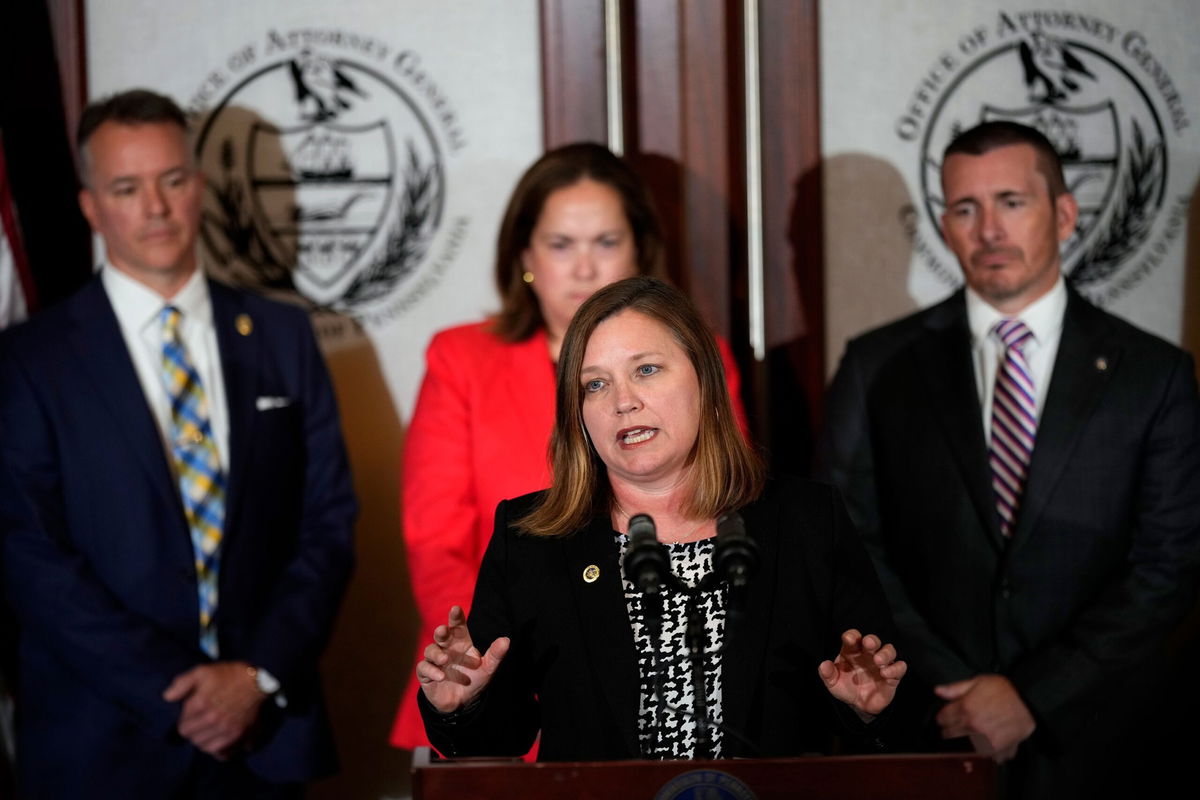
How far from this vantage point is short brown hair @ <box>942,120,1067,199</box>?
323cm

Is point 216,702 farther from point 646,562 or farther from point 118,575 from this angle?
point 646,562

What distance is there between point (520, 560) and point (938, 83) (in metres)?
2.48

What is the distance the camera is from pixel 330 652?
403cm

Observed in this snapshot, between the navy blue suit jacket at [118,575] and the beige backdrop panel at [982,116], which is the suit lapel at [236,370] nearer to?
the navy blue suit jacket at [118,575]

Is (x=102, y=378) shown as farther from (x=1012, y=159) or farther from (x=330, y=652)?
(x=1012, y=159)

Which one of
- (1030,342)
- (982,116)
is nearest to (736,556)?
(1030,342)

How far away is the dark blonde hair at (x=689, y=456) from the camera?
2.18 m

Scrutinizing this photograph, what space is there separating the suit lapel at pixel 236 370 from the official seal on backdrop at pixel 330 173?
0.55 meters

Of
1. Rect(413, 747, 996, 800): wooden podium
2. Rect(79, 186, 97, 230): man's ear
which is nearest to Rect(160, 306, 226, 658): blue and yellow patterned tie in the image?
Rect(79, 186, 97, 230): man's ear

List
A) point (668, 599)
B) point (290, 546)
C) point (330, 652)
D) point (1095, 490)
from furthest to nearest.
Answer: point (330, 652), point (290, 546), point (1095, 490), point (668, 599)

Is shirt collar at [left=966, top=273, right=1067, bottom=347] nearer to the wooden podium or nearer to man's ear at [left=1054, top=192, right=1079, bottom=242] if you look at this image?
man's ear at [left=1054, top=192, right=1079, bottom=242]

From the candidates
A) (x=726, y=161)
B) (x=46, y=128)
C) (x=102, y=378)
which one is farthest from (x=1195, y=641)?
(x=46, y=128)

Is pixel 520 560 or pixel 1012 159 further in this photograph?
pixel 1012 159

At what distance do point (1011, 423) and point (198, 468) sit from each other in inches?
73.5
